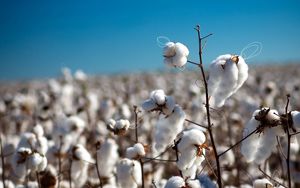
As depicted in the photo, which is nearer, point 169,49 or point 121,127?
point 169,49

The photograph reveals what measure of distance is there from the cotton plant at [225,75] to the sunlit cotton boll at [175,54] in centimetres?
13

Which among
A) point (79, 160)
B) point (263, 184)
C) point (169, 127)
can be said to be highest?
point (169, 127)

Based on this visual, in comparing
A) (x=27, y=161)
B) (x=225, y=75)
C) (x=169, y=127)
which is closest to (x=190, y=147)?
(x=169, y=127)

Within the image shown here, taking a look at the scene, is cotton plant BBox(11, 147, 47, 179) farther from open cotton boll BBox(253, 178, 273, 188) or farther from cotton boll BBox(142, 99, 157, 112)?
open cotton boll BBox(253, 178, 273, 188)

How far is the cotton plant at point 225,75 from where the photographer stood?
1.74 meters

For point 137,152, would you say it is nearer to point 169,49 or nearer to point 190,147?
point 190,147

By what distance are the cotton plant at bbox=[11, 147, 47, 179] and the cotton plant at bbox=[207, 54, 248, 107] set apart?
1228 mm

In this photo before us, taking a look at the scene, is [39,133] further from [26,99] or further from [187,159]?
[26,99]

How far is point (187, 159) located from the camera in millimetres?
1831

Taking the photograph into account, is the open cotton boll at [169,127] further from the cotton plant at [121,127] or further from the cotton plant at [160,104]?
the cotton plant at [121,127]

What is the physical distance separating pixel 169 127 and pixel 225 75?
1.26 ft

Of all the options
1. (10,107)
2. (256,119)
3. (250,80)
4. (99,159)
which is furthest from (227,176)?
(250,80)

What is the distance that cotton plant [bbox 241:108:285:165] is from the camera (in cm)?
184

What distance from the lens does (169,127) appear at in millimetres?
1955
